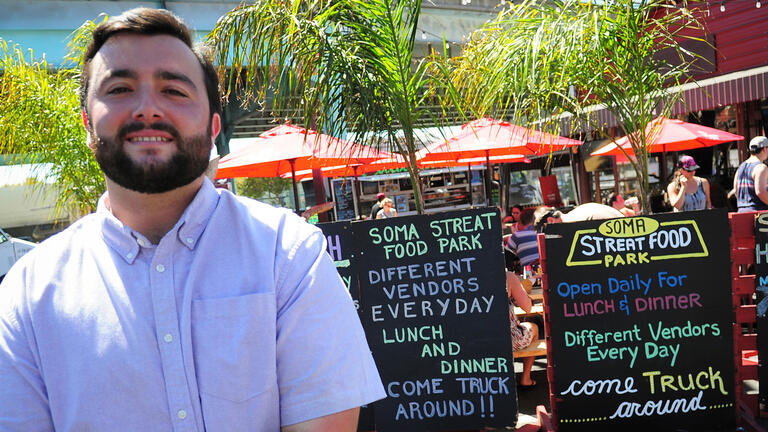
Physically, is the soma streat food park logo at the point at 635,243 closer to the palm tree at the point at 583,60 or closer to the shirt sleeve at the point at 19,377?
the palm tree at the point at 583,60

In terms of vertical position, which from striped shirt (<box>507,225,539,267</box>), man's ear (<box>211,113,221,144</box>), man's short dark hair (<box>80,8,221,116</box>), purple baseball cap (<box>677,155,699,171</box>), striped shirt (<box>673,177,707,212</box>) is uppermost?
man's short dark hair (<box>80,8,221,116</box>)

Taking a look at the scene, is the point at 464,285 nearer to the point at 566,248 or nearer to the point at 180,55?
the point at 566,248

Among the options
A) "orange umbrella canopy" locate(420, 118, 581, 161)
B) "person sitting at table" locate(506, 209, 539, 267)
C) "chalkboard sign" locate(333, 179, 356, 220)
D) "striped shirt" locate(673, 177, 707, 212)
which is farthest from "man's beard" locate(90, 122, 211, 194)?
"chalkboard sign" locate(333, 179, 356, 220)

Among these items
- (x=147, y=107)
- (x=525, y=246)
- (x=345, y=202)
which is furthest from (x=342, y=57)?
(x=345, y=202)

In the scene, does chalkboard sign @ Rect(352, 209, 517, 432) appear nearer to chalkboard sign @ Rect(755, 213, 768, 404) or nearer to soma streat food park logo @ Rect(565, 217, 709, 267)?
soma streat food park logo @ Rect(565, 217, 709, 267)

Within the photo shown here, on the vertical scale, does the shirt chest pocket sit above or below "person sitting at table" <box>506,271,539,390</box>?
above

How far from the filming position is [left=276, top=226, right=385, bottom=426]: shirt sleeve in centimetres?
133

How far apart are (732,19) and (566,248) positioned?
10014 millimetres

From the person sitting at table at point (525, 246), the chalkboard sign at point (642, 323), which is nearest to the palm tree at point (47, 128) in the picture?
the person sitting at table at point (525, 246)

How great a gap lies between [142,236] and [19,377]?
372mm

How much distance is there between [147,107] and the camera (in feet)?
4.42

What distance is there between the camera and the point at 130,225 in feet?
4.78

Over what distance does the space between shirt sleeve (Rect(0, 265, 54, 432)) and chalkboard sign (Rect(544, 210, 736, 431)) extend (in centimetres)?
314

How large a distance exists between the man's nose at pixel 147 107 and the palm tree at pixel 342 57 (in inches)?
119
